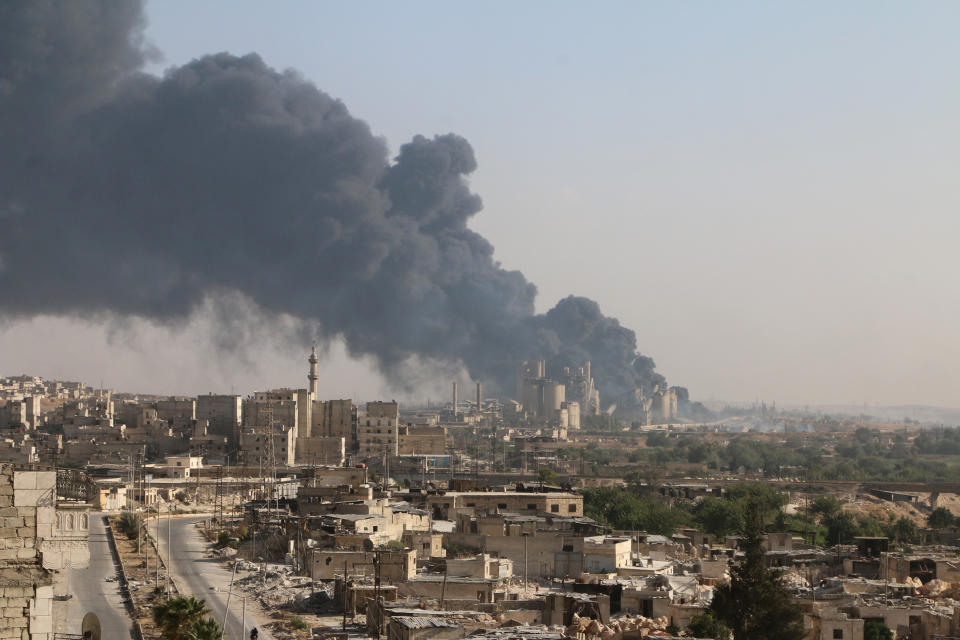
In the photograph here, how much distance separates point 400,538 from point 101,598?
9.05 meters

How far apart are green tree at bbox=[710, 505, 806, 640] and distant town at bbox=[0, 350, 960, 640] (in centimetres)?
16

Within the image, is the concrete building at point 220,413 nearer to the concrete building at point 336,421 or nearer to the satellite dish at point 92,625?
the concrete building at point 336,421

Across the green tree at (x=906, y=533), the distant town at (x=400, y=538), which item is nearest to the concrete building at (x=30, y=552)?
the distant town at (x=400, y=538)

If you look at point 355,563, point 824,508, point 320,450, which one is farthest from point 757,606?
point 320,450

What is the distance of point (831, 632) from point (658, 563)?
8.75 meters

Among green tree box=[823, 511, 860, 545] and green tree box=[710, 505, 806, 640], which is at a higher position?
green tree box=[710, 505, 806, 640]

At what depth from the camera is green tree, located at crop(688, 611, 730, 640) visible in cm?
2131

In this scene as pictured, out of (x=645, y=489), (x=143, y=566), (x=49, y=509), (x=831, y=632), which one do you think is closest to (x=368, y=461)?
(x=645, y=489)

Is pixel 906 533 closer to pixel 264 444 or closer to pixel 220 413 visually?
pixel 264 444

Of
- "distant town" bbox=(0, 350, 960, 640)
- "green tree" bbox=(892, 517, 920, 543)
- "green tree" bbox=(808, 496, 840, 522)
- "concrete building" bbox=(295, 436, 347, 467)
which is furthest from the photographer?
"concrete building" bbox=(295, 436, 347, 467)

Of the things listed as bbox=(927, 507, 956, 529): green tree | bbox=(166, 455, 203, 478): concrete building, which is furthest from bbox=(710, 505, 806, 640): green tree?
bbox=(166, 455, 203, 478): concrete building

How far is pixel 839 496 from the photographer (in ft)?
210

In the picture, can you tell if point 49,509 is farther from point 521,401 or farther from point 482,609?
point 521,401

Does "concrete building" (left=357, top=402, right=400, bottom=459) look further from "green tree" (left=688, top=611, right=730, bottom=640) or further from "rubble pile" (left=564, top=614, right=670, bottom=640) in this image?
"green tree" (left=688, top=611, right=730, bottom=640)
